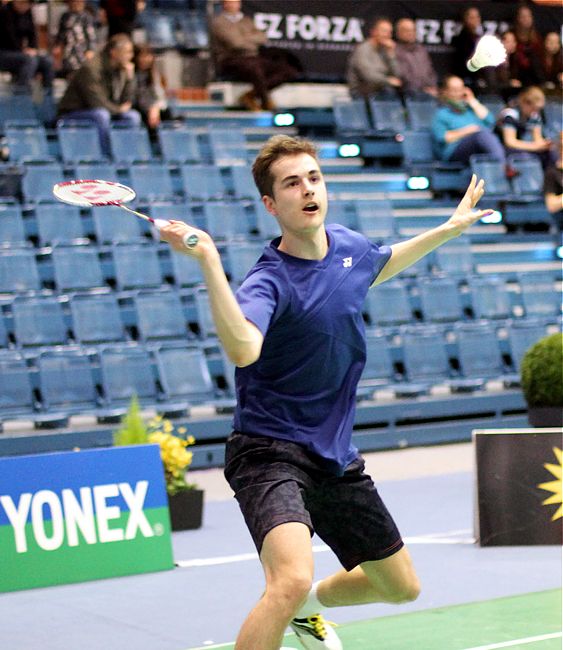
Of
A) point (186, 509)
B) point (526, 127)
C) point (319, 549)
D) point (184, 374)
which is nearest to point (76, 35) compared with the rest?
point (184, 374)

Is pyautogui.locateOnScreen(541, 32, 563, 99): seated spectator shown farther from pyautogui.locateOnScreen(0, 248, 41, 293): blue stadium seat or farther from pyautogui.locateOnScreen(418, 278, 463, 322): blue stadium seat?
pyautogui.locateOnScreen(0, 248, 41, 293): blue stadium seat

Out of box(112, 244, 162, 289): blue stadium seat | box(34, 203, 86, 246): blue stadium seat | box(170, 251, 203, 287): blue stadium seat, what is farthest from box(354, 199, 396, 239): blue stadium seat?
box(34, 203, 86, 246): blue stadium seat

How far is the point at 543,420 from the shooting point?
28.9 feet

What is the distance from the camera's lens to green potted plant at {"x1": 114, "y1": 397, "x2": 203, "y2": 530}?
7676 mm

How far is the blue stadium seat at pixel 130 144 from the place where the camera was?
12.9 meters

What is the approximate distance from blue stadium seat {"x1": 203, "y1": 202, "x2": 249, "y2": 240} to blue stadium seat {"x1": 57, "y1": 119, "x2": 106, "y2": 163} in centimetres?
121

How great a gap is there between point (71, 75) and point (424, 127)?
15.1ft

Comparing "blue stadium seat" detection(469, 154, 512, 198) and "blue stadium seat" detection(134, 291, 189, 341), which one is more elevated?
"blue stadium seat" detection(469, 154, 512, 198)

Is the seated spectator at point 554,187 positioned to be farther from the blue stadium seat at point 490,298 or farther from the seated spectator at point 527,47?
the seated spectator at point 527,47

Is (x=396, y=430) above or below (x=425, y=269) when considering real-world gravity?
below

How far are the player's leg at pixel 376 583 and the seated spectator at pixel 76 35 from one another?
9599mm

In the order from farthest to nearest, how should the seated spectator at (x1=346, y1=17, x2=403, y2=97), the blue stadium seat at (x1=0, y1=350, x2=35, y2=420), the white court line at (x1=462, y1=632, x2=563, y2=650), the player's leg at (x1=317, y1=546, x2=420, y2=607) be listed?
1. the seated spectator at (x1=346, y1=17, x2=403, y2=97)
2. the blue stadium seat at (x1=0, y1=350, x2=35, y2=420)
3. the white court line at (x1=462, y1=632, x2=563, y2=650)
4. the player's leg at (x1=317, y1=546, x2=420, y2=607)

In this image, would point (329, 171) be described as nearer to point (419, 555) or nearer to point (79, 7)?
point (79, 7)

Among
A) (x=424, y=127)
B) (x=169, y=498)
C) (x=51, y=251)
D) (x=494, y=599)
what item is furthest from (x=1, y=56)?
(x=494, y=599)
